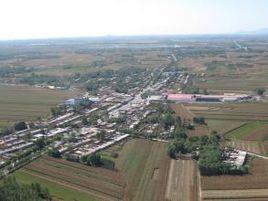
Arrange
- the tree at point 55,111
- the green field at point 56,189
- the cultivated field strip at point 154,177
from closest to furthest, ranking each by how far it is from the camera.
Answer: the green field at point 56,189 < the cultivated field strip at point 154,177 < the tree at point 55,111

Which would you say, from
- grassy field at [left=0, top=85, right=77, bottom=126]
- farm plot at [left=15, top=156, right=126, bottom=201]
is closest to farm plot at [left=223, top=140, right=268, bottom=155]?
farm plot at [left=15, top=156, right=126, bottom=201]

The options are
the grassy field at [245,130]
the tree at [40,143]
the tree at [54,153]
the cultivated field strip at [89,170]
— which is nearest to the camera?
the cultivated field strip at [89,170]

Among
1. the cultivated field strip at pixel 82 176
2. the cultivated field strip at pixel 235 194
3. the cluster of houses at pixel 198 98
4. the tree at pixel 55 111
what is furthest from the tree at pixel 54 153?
the cluster of houses at pixel 198 98

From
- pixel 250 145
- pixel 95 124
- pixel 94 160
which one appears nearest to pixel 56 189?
pixel 94 160

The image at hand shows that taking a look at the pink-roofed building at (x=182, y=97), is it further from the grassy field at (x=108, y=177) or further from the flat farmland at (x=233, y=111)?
the grassy field at (x=108, y=177)

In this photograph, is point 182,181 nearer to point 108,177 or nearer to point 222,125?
point 108,177

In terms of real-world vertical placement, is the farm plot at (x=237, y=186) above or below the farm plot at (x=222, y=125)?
above
